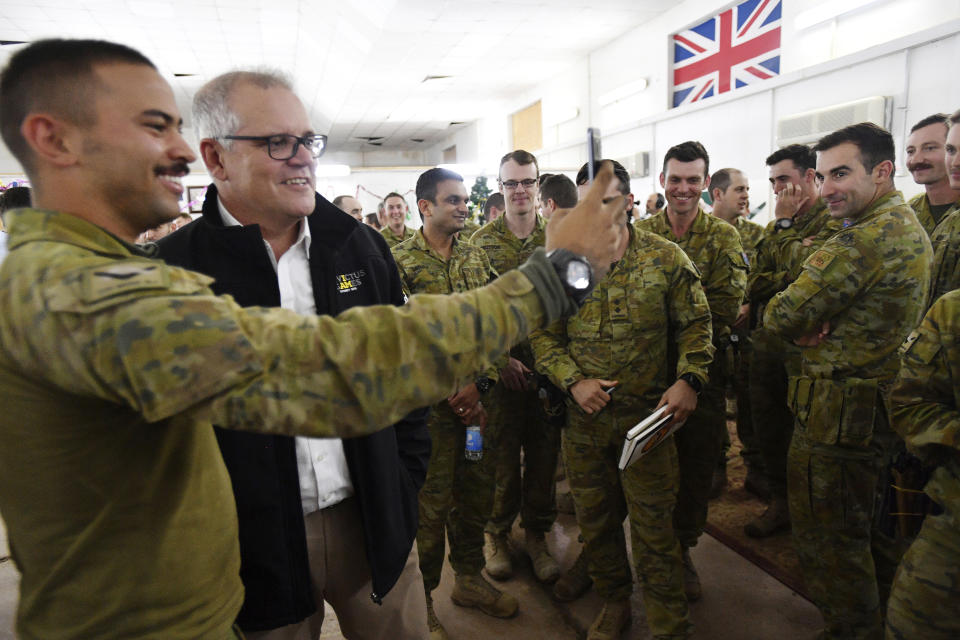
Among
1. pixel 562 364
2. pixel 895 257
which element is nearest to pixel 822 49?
pixel 895 257

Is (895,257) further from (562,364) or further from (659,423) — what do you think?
(562,364)

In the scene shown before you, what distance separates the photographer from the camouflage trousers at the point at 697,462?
8.55 ft

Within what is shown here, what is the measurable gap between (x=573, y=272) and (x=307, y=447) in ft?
2.88

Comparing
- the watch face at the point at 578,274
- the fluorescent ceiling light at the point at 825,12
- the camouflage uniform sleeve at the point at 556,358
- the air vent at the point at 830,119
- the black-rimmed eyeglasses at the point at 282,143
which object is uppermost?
the fluorescent ceiling light at the point at 825,12

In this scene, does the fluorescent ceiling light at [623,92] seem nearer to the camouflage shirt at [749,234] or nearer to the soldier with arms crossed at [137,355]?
the camouflage shirt at [749,234]

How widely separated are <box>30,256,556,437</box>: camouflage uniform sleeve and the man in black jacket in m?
0.64

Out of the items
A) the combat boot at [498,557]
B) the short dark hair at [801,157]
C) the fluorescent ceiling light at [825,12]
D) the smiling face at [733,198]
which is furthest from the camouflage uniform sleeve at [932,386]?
the fluorescent ceiling light at [825,12]

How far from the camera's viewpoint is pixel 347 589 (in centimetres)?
149

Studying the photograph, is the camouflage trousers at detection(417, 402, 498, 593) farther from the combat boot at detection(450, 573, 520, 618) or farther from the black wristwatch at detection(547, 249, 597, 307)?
the black wristwatch at detection(547, 249, 597, 307)

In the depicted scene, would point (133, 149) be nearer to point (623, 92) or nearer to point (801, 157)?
point (801, 157)

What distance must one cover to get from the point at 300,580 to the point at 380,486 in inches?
11.4

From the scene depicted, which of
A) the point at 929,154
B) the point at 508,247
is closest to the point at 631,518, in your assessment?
the point at 508,247

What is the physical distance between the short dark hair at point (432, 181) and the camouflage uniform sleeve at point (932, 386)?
213 centimetres

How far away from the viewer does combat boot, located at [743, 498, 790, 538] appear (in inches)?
114
